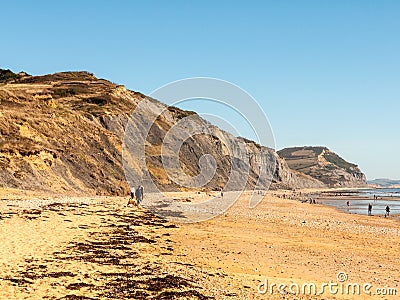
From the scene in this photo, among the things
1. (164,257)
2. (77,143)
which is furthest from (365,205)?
(164,257)

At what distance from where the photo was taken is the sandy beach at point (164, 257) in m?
11.9

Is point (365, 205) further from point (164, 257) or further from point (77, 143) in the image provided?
point (164, 257)

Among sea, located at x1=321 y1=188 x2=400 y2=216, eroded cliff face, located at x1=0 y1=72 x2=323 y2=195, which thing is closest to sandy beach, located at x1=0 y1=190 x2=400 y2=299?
eroded cliff face, located at x1=0 y1=72 x2=323 y2=195

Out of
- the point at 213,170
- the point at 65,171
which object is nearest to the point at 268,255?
the point at 65,171

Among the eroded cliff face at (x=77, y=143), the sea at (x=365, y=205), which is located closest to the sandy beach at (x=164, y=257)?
the eroded cliff face at (x=77, y=143)

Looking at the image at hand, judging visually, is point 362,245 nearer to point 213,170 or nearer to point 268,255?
point 268,255

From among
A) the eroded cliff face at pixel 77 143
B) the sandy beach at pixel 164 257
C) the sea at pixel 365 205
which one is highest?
the eroded cliff face at pixel 77 143

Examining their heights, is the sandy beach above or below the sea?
below

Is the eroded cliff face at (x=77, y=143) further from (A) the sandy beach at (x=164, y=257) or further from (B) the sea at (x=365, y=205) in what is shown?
(B) the sea at (x=365, y=205)

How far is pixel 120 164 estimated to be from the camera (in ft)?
181

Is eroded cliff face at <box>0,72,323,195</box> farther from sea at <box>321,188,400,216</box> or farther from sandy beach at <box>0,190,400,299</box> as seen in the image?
sea at <box>321,188,400,216</box>

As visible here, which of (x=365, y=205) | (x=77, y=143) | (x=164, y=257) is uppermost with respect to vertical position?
(x=77, y=143)

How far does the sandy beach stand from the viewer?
11891mm

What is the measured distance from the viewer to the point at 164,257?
16.8 metres
